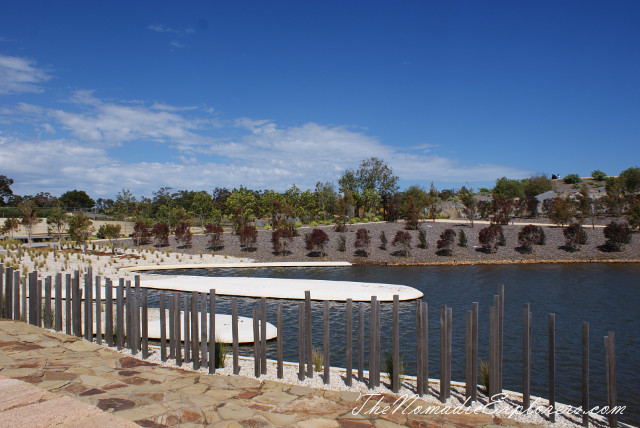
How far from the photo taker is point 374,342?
532 cm

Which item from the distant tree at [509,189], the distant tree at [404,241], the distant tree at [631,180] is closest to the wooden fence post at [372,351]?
the distant tree at [404,241]

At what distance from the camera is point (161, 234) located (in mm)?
29375

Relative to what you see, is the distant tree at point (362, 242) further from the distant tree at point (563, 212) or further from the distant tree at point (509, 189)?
the distant tree at point (509, 189)

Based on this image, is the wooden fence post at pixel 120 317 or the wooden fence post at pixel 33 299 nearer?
the wooden fence post at pixel 120 317

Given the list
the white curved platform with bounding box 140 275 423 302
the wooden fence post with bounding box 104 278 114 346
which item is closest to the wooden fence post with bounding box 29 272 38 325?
the wooden fence post with bounding box 104 278 114 346

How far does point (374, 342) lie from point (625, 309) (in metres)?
10.5

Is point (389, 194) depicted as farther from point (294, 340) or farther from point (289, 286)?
point (294, 340)

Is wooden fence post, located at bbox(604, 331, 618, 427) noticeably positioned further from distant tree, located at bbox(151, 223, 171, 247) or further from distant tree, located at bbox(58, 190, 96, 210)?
distant tree, located at bbox(58, 190, 96, 210)

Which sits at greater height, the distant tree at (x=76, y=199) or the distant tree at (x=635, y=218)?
the distant tree at (x=76, y=199)

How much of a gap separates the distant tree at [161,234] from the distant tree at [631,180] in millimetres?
48853

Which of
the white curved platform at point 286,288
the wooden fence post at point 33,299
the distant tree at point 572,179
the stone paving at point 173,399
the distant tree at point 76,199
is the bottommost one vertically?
the white curved platform at point 286,288

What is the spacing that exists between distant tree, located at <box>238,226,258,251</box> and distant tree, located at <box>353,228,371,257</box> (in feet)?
21.1

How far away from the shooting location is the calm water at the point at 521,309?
723cm

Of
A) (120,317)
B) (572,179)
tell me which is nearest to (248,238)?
(120,317)
